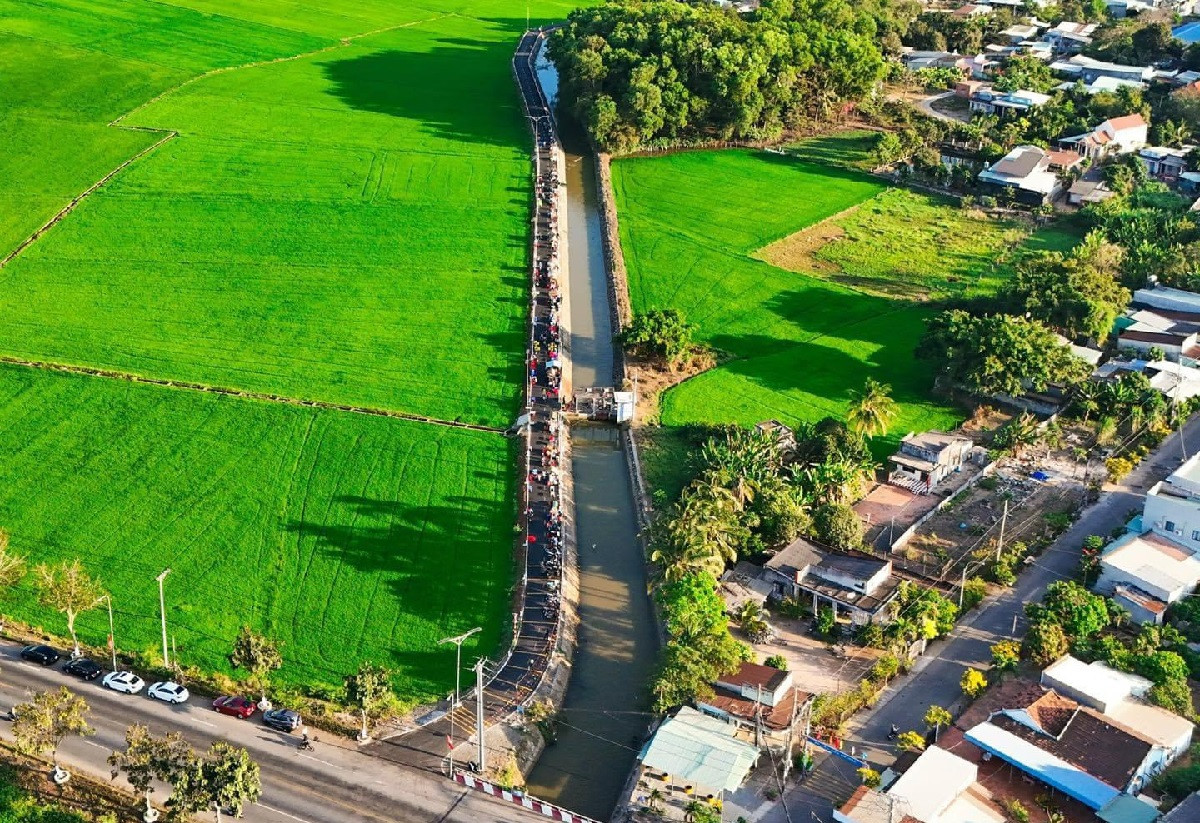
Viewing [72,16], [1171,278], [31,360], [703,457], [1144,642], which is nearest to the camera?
[1144,642]

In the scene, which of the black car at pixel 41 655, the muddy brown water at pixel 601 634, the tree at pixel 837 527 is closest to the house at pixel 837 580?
the tree at pixel 837 527

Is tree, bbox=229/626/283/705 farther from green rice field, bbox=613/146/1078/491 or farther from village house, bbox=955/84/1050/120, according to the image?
village house, bbox=955/84/1050/120

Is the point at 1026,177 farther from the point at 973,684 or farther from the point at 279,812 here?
the point at 279,812

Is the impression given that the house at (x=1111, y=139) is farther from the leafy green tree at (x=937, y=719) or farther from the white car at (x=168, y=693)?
the white car at (x=168, y=693)

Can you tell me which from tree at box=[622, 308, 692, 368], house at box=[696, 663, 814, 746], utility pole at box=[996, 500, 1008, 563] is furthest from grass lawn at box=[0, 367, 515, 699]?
utility pole at box=[996, 500, 1008, 563]

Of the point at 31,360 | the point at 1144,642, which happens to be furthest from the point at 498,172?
the point at 1144,642

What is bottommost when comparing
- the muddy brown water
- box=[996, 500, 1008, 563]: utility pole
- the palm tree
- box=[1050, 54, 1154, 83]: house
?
the muddy brown water

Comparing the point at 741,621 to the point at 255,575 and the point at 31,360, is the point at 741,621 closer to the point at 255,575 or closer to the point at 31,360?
the point at 255,575
